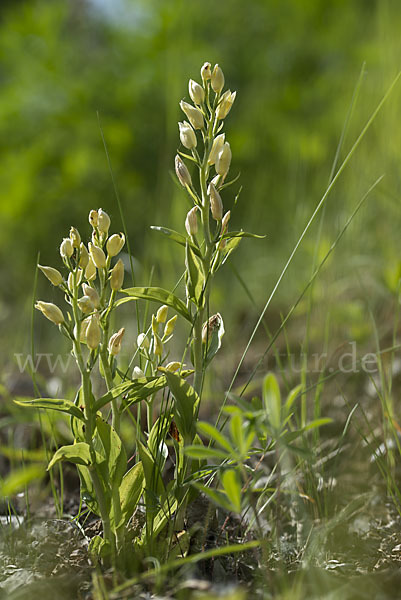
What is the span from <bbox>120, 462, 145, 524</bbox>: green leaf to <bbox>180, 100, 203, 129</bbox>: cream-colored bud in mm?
442

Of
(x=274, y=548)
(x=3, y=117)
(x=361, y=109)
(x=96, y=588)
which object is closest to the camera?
(x=96, y=588)

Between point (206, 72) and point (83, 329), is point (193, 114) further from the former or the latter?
point (83, 329)

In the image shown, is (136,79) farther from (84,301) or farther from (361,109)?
(84,301)

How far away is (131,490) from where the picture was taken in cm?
73

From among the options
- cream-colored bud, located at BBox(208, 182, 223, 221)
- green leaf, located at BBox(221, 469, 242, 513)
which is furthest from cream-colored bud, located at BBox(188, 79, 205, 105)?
green leaf, located at BBox(221, 469, 242, 513)

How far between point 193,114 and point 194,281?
0.70 ft

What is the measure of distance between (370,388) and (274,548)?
25.7 inches

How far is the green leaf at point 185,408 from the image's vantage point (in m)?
0.68

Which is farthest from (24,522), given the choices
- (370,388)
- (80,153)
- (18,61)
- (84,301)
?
(18,61)

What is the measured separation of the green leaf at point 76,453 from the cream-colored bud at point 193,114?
42 centimetres

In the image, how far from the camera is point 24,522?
0.89m

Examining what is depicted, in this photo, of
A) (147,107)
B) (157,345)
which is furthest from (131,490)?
(147,107)

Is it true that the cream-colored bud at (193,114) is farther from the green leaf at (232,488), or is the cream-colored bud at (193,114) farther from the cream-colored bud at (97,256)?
the green leaf at (232,488)

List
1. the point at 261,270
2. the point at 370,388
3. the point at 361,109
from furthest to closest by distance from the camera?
the point at 261,270
the point at 361,109
the point at 370,388
